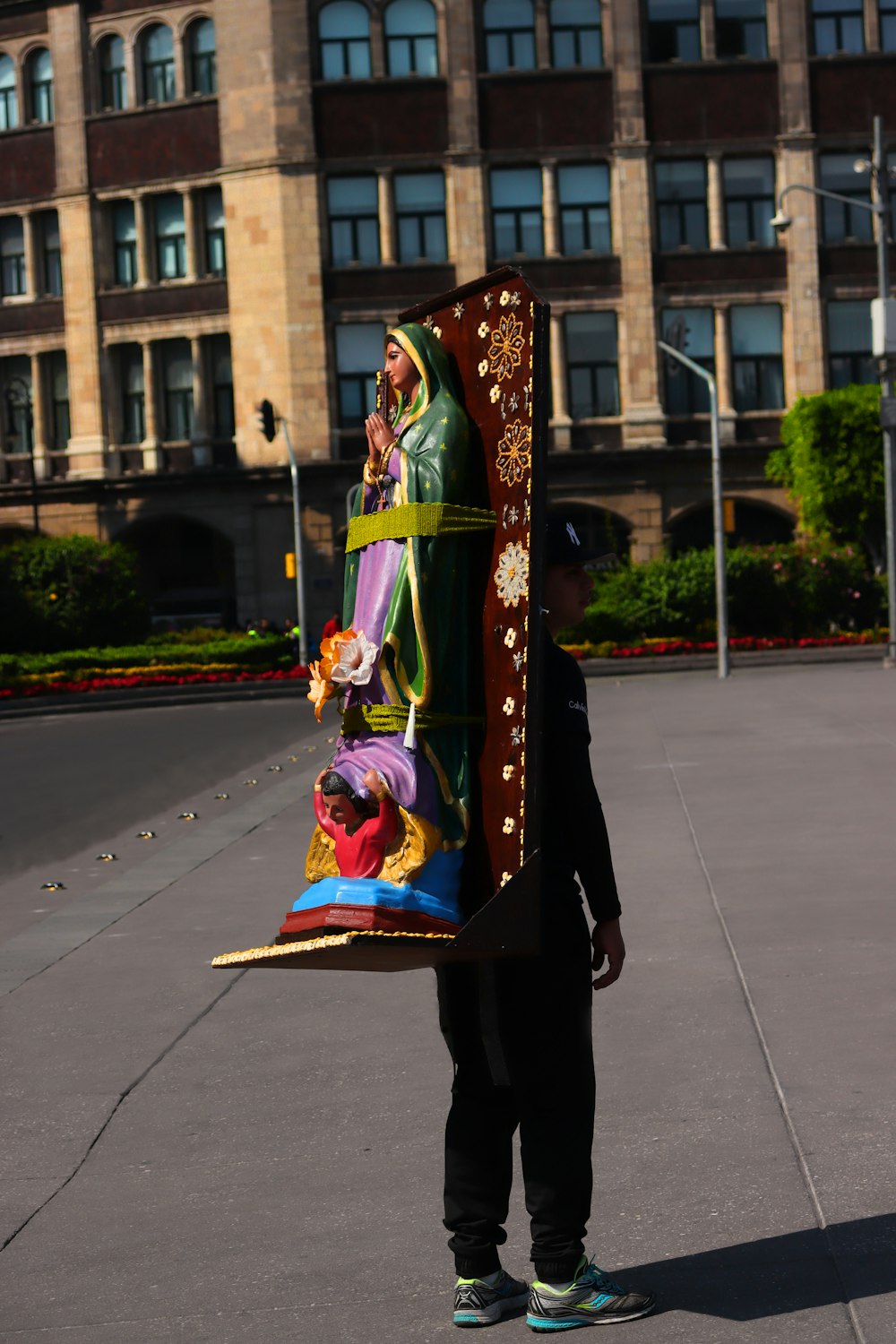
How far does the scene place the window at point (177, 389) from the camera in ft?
170

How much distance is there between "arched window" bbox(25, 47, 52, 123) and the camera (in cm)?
5253

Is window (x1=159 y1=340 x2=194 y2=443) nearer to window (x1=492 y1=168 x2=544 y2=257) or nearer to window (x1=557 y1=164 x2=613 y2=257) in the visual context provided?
window (x1=492 y1=168 x2=544 y2=257)

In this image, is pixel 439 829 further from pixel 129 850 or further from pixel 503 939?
pixel 129 850

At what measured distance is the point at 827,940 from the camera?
26.2 ft

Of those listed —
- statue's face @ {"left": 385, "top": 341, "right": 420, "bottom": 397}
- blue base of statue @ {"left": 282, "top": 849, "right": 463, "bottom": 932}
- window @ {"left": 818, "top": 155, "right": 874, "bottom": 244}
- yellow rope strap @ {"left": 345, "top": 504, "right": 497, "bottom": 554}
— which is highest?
window @ {"left": 818, "top": 155, "right": 874, "bottom": 244}

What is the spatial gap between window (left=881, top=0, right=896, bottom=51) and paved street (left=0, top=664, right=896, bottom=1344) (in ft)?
145

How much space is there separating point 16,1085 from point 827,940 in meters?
3.61

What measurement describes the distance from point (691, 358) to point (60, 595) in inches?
732

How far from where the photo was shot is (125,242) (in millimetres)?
52156

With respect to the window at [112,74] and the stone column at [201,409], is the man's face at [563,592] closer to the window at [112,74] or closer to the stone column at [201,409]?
the stone column at [201,409]

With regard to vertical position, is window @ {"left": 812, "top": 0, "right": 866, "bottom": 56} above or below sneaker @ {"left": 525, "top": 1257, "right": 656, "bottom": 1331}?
above

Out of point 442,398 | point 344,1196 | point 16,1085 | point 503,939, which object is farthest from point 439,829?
point 16,1085

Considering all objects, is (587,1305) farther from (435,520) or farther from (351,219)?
(351,219)

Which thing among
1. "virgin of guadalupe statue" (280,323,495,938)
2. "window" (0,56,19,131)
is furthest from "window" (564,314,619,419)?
"virgin of guadalupe statue" (280,323,495,938)
